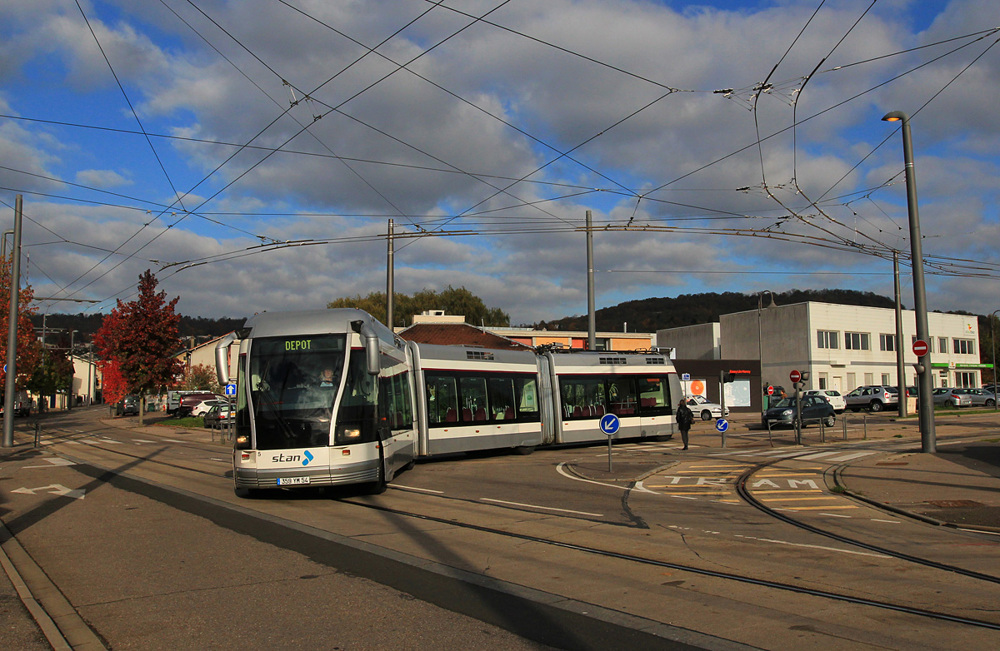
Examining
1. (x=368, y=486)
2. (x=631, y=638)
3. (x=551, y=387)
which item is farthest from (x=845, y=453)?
(x=631, y=638)

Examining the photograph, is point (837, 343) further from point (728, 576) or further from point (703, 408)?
point (728, 576)

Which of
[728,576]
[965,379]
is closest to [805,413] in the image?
[728,576]

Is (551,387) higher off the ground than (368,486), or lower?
higher

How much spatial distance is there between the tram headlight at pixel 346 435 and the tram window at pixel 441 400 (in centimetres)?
719

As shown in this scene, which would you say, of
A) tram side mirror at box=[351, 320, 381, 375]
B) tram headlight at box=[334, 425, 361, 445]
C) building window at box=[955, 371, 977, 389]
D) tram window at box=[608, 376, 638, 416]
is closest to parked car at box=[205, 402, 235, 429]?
tram window at box=[608, 376, 638, 416]

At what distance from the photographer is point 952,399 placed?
53.2 metres

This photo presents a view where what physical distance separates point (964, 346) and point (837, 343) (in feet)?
69.6

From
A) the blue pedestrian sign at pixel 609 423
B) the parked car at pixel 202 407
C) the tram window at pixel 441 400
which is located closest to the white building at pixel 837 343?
the parked car at pixel 202 407

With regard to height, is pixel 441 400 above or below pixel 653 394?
above

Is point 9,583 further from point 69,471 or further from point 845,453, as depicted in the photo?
point 845,453

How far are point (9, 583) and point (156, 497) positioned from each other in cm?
674

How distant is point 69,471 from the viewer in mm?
18906

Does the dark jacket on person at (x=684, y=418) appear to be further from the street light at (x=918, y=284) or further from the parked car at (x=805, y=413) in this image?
the parked car at (x=805, y=413)

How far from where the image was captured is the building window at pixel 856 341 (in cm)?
6624
